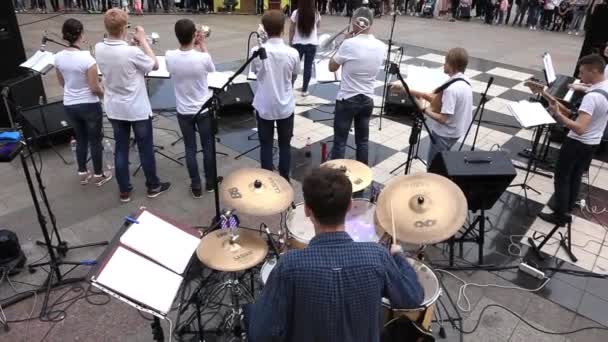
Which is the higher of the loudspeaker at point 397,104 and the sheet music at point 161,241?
the sheet music at point 161,241

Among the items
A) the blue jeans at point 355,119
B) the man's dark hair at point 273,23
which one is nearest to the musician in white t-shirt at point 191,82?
the man's dark hair at point 273,23

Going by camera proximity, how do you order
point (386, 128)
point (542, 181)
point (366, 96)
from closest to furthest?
point (366, 96), point (542, 181), point (386, 128)

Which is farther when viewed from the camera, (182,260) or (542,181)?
(542,181)

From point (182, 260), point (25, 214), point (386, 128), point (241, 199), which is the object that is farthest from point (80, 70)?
point (386, 128)

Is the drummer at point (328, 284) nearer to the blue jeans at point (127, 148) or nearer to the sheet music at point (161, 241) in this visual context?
the sheet music at point (161, 241)

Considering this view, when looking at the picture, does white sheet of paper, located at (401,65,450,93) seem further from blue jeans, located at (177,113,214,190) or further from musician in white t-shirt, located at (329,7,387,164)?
blue jeans, located at (177,113,214,190)

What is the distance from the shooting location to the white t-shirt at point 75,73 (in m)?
4.43

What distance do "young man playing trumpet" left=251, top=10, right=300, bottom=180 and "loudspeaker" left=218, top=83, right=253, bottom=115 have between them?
2.54 meters

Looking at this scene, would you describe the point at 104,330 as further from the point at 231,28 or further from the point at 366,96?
the point at 231,28

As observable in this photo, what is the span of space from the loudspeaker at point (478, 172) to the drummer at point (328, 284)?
7.02 feet

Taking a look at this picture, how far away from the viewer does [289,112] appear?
182 inches

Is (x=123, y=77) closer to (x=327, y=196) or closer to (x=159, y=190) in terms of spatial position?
(x=159, y=190)

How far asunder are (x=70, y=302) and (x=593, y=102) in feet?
16.6

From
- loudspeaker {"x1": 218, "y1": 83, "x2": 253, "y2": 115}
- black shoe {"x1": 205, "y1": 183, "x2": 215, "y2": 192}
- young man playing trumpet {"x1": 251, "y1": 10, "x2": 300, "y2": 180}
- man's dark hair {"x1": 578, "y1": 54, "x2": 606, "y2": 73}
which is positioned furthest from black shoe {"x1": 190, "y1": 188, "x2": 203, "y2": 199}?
man's dark hair {"x1": 578, "y1": 54, "x2": 606, "y2": 73}
